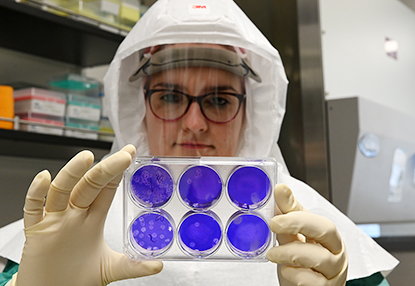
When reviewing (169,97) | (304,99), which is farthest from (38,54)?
(304,99)

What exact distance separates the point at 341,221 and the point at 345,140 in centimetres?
47

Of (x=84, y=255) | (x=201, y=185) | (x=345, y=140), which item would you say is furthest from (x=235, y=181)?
(x=345, y=140)

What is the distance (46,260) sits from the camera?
62 centimetres

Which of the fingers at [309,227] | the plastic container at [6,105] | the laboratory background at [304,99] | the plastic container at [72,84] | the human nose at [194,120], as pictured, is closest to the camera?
the fingers at [309,227]

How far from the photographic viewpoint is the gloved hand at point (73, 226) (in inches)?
23.4

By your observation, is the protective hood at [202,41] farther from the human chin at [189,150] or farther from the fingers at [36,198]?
the fingers at [36,198]

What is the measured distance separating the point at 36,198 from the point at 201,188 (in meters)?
0.24

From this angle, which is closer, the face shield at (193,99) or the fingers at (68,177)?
the fingers at (68,177)

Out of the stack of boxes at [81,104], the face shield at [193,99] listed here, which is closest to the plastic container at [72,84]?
the stack of boxes at [81,104]

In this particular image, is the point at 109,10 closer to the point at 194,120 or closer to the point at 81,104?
the point at 81,104

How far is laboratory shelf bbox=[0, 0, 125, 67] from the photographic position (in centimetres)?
125

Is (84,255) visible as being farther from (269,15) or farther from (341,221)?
(269,15)

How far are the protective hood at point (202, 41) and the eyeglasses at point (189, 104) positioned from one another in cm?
11

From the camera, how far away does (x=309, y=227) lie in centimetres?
58
